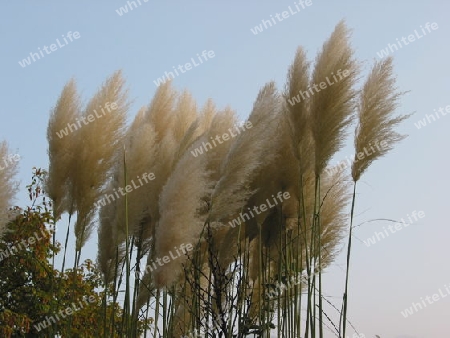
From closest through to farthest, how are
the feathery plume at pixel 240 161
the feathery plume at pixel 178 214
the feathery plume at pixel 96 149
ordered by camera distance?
the feathery plume at pixel 178 214
the feathery plume at pixel 240 161
the feathery plume at pixel 96 149

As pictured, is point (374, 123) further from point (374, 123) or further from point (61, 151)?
point (61, 151)

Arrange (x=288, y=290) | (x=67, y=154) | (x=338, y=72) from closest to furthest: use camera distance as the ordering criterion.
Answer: (x=338, y=72) < (x=288, y=290) < (x=67, y=154)

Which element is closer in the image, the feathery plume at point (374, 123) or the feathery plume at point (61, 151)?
the feathery plume at point (374, 123)

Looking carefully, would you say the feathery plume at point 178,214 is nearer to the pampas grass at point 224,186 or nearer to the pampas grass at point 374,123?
the pampas grass at point 224,186

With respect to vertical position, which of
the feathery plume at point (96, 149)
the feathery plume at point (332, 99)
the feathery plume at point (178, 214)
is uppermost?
the feathery plume at point (96, 149)

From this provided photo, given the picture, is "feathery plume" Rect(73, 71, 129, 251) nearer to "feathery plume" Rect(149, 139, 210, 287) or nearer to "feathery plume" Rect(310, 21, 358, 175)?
"feathery plume" Rect(149, 139, 210, 287)

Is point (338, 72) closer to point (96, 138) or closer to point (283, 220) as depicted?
point (283, 220)

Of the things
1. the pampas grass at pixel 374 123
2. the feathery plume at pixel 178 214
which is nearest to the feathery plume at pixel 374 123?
the pampas grass at pixel 374 123

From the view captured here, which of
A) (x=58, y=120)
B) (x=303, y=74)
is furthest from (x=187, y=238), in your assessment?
(x=58, y=120)

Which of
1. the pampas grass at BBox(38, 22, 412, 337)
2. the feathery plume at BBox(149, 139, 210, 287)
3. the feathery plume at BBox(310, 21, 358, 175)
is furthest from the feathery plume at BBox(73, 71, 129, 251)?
the feathery plume at BBox(310, 21, 358, 175)

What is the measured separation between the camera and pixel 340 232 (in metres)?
4.22

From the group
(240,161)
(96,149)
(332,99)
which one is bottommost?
(240,161)

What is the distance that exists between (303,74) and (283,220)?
99 centimetres

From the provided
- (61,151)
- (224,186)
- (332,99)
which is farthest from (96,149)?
(332,99)
